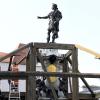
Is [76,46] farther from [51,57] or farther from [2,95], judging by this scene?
→ [2,95]

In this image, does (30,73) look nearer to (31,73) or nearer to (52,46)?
(31,73)

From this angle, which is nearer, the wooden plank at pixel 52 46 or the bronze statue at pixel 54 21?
the wooden plank at pixel 52 46

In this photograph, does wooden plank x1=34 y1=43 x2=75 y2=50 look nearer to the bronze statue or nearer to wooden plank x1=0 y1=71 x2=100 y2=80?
the bronze statue

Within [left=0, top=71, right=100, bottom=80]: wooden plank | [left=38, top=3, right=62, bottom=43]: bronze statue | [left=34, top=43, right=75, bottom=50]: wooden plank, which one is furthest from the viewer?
[left=38, top=3, right=62, bottom=43]: bronze statue

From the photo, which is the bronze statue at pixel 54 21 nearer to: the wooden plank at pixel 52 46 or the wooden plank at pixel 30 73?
the wooden plank at pixel 52 46

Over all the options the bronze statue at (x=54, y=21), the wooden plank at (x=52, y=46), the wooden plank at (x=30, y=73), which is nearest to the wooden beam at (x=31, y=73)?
the wooden plank at (x=30, y=73)

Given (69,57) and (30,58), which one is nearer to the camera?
(30,58)

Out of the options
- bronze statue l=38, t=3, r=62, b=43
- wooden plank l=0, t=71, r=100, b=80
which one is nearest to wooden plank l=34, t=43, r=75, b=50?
bronze statue l=38, t=3, r=62, b=43

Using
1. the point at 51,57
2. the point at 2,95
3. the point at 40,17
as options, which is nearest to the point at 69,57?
the point at 51,57

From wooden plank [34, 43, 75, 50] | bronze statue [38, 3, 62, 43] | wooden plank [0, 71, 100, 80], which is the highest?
bronze statue [38, 3, 62, 43]

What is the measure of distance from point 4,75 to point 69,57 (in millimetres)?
6687

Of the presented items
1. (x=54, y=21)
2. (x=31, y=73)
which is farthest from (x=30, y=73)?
(x=54, y=21)

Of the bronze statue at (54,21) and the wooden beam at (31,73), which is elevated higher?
the bronze statue at (54,21)

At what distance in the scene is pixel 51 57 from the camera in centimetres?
1389
